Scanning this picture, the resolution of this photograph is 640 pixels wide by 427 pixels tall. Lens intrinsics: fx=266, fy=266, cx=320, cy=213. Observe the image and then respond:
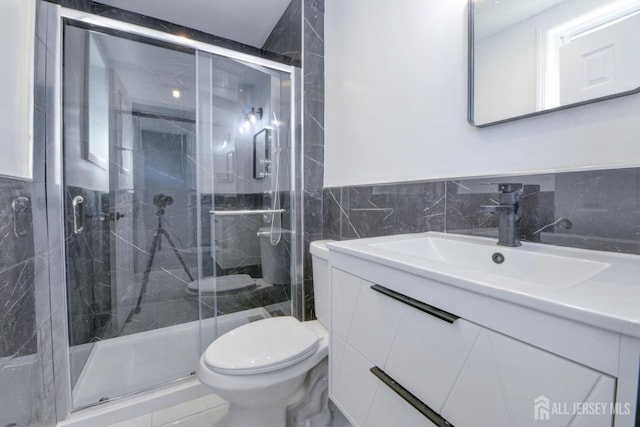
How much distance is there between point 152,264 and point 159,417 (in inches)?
40.1

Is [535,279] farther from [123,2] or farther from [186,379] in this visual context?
[123,2]

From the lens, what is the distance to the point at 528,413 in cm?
40

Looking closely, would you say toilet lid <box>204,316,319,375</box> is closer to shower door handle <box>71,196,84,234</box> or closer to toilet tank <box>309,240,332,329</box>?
toilet tank <box>309,240,332,329</box>

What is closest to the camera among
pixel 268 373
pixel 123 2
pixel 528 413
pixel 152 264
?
pixel 528 413

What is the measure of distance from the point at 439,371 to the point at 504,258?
1.33 feet

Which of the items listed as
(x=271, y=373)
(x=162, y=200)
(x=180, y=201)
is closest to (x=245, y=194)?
(x=180, y=201)

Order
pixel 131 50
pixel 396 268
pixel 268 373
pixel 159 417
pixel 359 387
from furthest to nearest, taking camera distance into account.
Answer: pixel 131 50 < pixel 159 417 < pixel 268 373 < pixel 359 387 < pixel 396 268

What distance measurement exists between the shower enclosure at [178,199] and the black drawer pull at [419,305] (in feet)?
3.90

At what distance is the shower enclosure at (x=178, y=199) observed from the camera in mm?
1618

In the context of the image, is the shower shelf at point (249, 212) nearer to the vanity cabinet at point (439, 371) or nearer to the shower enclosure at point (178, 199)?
the shower enclosure at point (178, 199)

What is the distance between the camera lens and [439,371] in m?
0.54

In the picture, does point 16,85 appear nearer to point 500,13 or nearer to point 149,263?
point 149,263

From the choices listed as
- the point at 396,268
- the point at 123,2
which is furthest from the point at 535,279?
the point at 123,2

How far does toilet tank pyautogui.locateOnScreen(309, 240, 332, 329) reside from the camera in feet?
4.46
